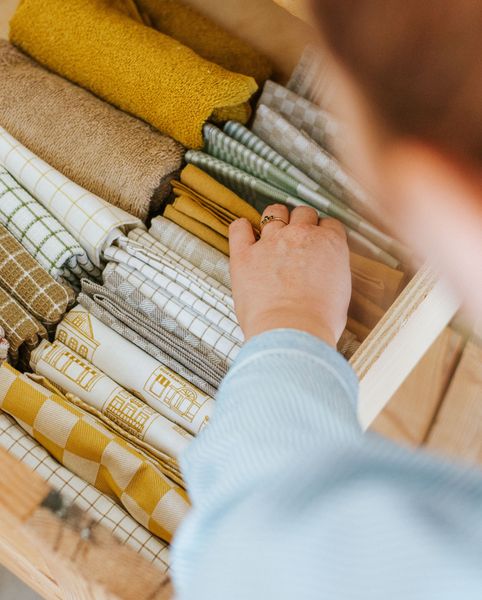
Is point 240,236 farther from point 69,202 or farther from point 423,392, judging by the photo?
point 423,392

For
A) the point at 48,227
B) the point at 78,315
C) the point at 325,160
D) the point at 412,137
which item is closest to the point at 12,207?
the point at 48,227

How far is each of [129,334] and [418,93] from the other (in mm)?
486

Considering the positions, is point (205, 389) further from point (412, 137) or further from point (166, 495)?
point (412, 137)

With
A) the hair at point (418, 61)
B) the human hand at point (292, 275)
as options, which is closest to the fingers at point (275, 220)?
the human hand at point (292, 275)

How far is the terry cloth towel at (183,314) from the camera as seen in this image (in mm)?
609

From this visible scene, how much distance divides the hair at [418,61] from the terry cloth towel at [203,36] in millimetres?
606

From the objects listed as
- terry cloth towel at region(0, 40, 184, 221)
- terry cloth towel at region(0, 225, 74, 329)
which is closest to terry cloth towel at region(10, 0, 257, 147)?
terry cloth towel at region(0, 40, 184, 221)

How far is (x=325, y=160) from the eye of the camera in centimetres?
66

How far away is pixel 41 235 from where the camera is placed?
658 mm

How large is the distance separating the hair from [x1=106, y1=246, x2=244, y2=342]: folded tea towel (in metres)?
0.42

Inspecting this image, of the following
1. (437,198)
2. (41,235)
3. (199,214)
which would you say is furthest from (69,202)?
(437,198)

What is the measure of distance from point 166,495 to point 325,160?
40 cm

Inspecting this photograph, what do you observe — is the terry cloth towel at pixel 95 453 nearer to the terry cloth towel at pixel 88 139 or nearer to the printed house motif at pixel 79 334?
the printed house motif at pixel 79 334

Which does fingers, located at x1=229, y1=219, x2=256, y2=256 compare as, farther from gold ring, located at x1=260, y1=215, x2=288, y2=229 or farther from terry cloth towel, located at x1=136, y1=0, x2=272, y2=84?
terry cloth towel, located at x1=136, y1=0, x2=272, y2=84
